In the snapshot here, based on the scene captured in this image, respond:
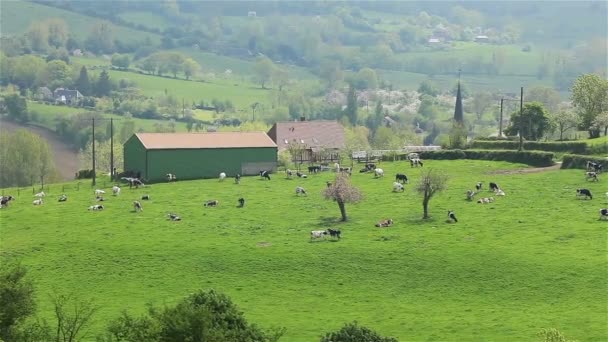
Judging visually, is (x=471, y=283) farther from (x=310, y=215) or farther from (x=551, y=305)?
(x=310, y=215)

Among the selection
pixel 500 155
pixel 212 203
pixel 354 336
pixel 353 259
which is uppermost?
pixel 500 155

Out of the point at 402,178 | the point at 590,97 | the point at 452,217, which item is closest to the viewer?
the point at 452,217

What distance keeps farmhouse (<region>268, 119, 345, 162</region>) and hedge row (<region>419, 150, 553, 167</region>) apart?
48.2 feet

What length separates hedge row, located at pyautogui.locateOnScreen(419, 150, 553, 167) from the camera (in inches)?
3484

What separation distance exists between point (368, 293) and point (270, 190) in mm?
26165

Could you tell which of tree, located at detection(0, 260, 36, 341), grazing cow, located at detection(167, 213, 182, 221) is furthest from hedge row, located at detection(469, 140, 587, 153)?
tree, located at detection(0, 260, 36, 341)

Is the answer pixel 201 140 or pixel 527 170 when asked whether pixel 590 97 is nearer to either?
pixel 527 170

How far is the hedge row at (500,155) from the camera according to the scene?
88500mm

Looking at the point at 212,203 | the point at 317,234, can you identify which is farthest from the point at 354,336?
the point at 212,203

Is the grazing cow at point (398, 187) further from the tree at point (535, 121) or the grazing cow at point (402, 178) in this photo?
the tree at point (535, 121)

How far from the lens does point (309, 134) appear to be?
11931 cm

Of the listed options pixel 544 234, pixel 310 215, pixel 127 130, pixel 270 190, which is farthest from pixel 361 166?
pixel 127 130

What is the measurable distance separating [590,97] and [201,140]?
1537 inches

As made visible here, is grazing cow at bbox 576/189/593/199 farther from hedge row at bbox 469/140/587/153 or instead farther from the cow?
hedge row at bbox 469/140/587/153
